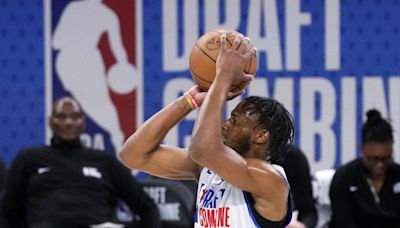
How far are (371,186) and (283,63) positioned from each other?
113cm

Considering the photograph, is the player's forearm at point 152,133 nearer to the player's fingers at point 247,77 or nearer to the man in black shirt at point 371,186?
the player's fingers at point 247,77

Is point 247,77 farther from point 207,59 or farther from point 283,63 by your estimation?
point 283,63

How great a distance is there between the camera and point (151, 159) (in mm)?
3971

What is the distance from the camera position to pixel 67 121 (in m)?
6.39

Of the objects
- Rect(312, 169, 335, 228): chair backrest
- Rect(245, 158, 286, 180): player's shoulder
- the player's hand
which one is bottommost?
Rect(312, 169, 335, 228): chair backrest

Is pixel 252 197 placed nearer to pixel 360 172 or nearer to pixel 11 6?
pixel 360 172

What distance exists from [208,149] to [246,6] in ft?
11.9

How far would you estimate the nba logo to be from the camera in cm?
723

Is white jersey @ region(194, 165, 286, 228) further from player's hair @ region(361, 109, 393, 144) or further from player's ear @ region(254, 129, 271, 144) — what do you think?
player's hair @ region(361, 109, 393, 144)

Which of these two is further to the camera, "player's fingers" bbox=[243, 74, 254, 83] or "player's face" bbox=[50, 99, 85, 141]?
"player's face" bbox=[50, 99, 85, 141]

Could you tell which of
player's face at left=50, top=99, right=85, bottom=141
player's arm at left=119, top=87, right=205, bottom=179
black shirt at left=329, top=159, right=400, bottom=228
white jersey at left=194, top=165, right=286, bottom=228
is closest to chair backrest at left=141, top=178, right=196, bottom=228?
player's face at left=50, top=99, right=85, bottom=141

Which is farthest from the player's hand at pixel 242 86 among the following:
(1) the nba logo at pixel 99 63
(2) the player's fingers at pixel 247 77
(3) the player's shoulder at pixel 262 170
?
(1) the nba logo at pixel 99 63

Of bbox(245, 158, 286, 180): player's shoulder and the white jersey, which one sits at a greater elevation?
bbox(245, 158, 286, 180): player's shoulder

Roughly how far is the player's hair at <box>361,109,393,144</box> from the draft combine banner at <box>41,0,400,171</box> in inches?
22.9
